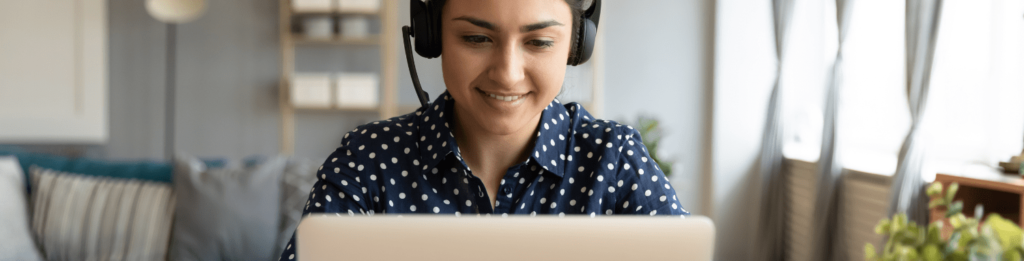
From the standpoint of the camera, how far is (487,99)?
0.86 meters

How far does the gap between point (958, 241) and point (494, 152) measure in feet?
1.92

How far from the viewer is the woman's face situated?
820 millimetres

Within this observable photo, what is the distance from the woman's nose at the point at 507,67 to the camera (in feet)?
2.69

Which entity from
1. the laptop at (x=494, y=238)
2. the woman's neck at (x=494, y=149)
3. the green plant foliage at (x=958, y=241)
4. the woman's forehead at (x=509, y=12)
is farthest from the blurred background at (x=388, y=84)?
the laptop at (x=494, y=238)

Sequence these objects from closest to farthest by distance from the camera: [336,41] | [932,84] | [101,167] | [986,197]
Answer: [986,197], [932,84], [101,167], [336,41]

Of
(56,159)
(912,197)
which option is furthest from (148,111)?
(912,197)

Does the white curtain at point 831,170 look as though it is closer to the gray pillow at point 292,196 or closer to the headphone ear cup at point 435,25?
the gray pillow at point 292,196

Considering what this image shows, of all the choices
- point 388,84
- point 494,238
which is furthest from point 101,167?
point 494,238

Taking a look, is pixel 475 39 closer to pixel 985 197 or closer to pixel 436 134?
pixel 436 134

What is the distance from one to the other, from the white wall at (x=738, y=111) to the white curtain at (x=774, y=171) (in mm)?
332

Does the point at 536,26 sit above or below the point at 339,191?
above

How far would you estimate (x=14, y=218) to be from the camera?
2.30 metres

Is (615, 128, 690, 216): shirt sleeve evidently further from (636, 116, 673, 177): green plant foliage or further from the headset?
(636, 116, 673, 177): green plant foliage

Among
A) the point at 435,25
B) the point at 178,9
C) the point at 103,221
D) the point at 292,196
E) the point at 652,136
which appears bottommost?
the point at 103,221
